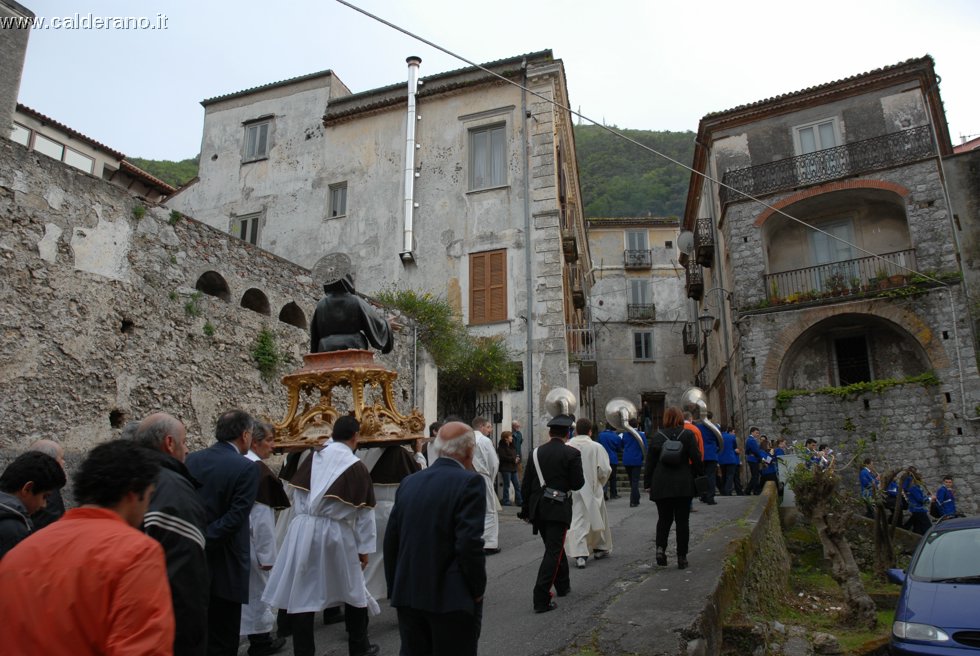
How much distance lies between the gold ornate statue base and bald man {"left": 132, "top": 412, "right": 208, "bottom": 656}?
3522 mm

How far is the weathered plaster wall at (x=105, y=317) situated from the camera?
29.1ft

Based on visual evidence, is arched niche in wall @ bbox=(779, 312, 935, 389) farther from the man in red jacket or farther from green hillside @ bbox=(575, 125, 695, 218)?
green hillside @ bbox=(575, 125, 695, 218)

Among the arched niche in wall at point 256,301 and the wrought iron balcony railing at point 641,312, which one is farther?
the wrought iron balcony railing at point 641,312

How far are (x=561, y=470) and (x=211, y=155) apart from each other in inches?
836

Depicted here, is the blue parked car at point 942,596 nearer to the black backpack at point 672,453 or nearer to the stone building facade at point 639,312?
the black backpack at point 672,453

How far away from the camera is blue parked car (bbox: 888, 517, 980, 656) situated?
563cm

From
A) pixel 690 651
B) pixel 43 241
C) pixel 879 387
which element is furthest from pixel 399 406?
pixel 879 387

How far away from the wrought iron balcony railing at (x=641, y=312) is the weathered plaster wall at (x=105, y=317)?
1082 inches

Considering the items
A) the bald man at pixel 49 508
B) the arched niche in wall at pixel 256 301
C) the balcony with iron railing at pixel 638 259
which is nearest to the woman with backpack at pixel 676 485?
the bald man at pixel 49 508

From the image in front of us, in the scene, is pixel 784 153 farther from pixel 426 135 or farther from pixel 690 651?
pixel 690 651

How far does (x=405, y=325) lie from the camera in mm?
16875

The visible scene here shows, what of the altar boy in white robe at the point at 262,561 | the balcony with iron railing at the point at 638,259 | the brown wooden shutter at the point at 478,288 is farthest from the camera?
the balcony with iron railing at the point at 638,259

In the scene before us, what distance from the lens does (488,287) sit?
19.7 metres

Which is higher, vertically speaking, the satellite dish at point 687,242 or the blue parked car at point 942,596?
the satellite dish at point 687,242
